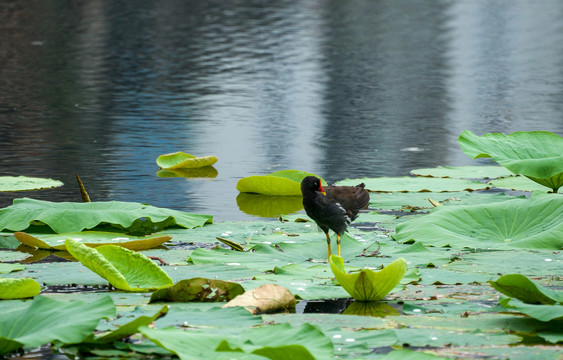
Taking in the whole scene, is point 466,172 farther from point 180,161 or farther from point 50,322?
point 50,322

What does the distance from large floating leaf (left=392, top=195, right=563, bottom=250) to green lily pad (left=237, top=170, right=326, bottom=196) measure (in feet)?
4.37

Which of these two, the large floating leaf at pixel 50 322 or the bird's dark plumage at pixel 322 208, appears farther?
the bird's dark plumage at pixel 322 208

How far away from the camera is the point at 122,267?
10.7 ft

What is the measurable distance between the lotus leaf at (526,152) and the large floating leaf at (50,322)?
2.81 m

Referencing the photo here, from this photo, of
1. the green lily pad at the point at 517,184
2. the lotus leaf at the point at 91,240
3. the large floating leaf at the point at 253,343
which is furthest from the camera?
the green lily pad at the point at 517,184

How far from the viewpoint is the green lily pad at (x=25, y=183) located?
215 inches

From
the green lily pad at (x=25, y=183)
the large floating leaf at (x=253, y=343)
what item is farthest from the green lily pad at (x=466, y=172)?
the large floating leaf at (x=253, y=343)

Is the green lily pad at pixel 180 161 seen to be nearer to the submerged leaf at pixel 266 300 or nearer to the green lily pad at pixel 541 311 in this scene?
the submerged leaf at pixel 266 300

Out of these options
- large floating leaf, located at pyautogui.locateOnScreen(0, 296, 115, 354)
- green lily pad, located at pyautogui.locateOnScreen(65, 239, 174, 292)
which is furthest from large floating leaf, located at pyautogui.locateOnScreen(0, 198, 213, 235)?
large floating leaf, located at pyautogui.locateOnScreen(0, 296, 115, 354)

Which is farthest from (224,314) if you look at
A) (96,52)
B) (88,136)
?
(96,52)

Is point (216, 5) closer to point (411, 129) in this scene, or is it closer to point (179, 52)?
point (179, 52)

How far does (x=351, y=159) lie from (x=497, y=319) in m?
4.38

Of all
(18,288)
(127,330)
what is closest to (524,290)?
(127,330)

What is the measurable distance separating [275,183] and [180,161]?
1.30 meters
